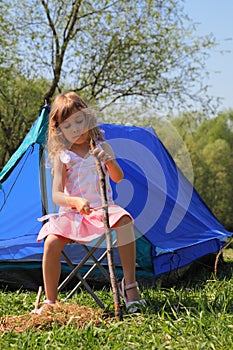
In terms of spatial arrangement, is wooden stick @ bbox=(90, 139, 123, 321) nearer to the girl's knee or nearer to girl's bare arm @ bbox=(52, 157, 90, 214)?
girl's bare arm @ bbox=(52, 157, 90, 214)

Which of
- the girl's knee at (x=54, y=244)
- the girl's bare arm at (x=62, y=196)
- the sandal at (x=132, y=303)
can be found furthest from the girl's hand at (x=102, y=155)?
the sandal at (x=132, y=303)

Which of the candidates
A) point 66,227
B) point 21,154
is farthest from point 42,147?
point 66,227

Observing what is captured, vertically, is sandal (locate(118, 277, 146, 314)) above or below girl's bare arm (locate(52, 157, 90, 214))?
below

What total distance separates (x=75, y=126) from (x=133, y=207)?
3.57ft

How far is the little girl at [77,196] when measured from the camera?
2592 millimetres

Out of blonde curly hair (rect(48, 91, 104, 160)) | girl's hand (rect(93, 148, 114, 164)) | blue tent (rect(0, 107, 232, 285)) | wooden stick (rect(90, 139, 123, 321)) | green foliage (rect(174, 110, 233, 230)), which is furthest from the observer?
green foliage (rect(174, 110, 233, 230))

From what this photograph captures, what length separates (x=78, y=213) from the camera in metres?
2.70

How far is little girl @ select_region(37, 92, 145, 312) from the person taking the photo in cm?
259

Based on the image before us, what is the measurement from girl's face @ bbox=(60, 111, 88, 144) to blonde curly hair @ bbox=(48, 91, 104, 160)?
0.05 ft

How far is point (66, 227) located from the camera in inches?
104

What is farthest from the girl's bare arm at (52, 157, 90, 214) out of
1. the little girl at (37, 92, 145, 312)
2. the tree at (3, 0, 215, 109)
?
the tree at (3, 0, 215, 109)

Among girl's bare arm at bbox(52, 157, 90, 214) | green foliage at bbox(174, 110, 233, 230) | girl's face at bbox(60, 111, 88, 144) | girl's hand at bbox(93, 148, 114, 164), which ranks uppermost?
girl's face at bbox(60, 111, 88, 144)

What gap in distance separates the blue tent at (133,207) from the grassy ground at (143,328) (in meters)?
0.73

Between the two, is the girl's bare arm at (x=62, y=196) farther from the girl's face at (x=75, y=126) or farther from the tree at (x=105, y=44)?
the tree at (x=105, y=44)
